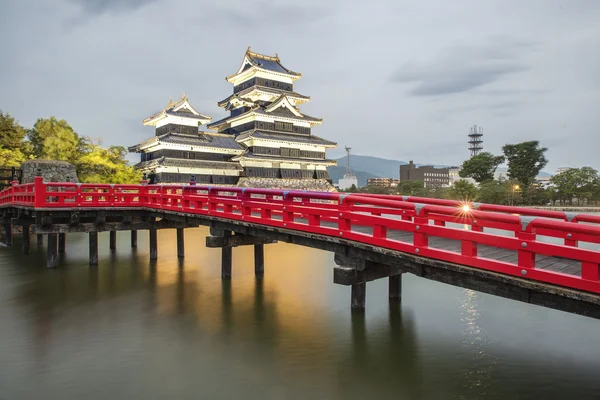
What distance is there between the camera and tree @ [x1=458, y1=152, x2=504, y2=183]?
74000 mm

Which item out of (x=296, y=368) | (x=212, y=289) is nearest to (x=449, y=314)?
(x=296, y=368)

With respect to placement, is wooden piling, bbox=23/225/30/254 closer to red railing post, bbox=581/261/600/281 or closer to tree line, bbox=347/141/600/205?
red railing post, bbox=581/261/600/281

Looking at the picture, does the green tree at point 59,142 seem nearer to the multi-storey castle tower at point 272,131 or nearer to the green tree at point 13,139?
the green tree at point 13,139

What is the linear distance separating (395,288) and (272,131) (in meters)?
35.5

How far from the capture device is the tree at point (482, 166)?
7400 cm

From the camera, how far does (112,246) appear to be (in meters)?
21.6

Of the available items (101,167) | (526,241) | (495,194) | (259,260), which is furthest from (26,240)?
(495,194)

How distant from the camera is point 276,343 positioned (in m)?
9.15

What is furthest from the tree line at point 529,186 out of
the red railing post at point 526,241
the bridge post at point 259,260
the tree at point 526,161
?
the red railing post at point 526,241

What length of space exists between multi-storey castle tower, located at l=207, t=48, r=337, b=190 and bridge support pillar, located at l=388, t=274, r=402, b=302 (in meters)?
32.0

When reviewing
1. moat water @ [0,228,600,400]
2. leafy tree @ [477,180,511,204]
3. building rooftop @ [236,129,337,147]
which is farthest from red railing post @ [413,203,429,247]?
leafy tree @ [477,180,511,204]

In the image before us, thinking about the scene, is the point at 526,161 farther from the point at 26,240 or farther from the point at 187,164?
the point at 26,240

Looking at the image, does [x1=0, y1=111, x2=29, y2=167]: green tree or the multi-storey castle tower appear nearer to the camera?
[x1=0, y1=111, x2=29, y2=167]: green tree

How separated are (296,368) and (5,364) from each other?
6149mm
